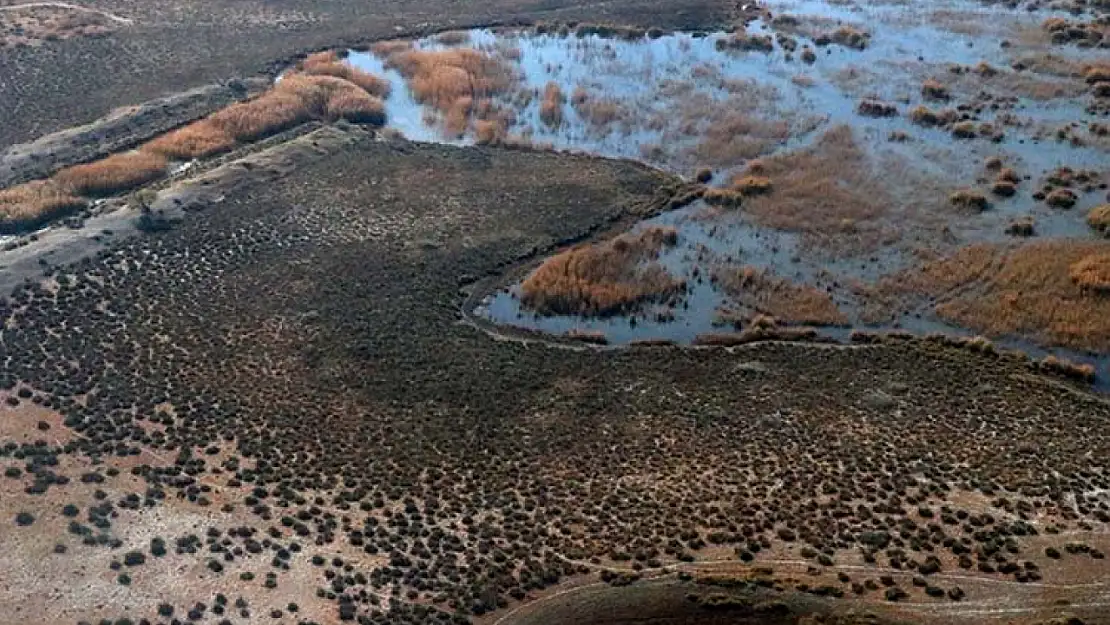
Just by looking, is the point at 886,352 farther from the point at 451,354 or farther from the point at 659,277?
the point at 451,354

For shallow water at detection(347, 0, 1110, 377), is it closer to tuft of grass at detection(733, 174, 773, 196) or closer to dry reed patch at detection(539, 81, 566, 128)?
dry reed patch at detection(539, 81, 566, 128)

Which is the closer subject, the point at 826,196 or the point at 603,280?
the point at 603,280

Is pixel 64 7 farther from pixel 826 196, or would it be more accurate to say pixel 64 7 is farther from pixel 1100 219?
pixel 1100 219


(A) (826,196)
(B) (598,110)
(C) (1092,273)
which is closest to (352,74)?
(B) (598,110)

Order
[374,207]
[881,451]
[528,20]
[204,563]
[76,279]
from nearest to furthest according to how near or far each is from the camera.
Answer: [204,563], [881,451], [76,279], [374,207], [528,20]

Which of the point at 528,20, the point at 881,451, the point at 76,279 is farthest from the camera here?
the point at 528,20

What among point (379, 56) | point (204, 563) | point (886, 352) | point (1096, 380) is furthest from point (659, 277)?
point (379, 56)
